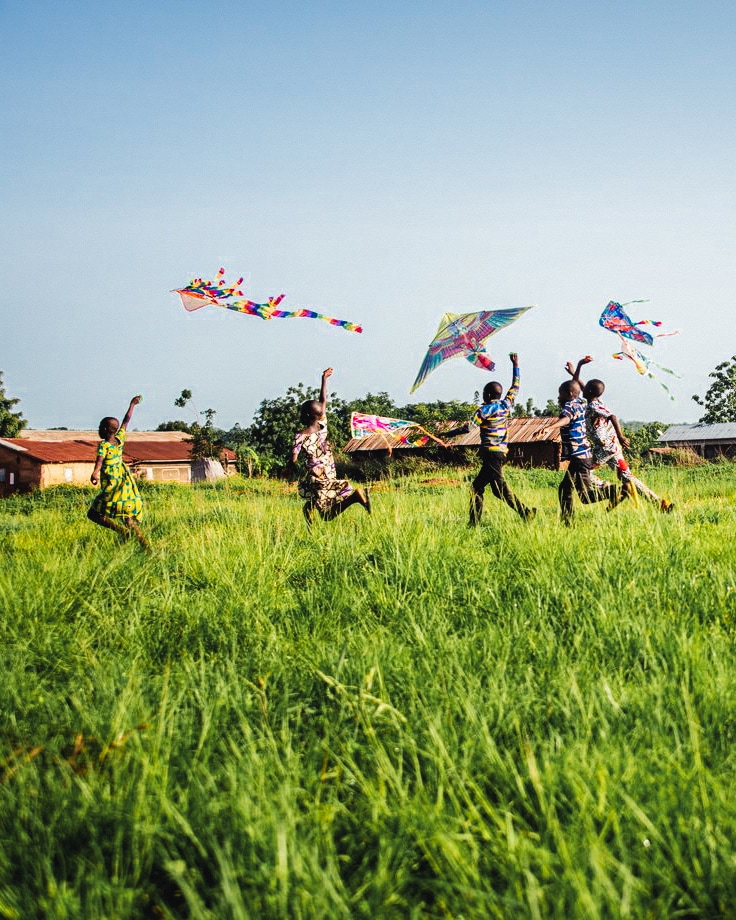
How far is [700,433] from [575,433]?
61.0 meters

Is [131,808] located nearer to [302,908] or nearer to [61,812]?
[61,812]

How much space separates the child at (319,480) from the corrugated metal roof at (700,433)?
59.2 m

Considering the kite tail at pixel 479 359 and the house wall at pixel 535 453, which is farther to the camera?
the house wall at pixel 535 453

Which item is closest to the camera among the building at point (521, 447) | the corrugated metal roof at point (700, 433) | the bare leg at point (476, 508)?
the bare leg at point (476, 508)

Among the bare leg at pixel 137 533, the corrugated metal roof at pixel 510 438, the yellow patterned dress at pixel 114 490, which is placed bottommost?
the bare leg at pixel 137 533

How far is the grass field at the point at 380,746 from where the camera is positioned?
164 centimetres

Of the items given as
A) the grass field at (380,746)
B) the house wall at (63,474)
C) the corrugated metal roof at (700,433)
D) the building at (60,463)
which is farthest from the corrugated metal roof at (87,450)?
the corrugated metal roof at (700,433)

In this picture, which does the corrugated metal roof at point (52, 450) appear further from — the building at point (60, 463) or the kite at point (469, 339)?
the kite at point (469, 339)

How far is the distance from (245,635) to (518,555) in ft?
6.35

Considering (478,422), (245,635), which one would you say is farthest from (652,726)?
(478,422)

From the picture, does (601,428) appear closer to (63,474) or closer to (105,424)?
(105,424)

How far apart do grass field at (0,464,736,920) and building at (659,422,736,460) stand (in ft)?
195

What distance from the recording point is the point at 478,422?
7.80m

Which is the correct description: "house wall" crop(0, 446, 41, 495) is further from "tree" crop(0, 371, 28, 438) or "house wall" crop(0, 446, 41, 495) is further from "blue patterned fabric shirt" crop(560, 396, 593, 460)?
"blue patterned fabric shirt" crop(560, 396, 593, 460)
